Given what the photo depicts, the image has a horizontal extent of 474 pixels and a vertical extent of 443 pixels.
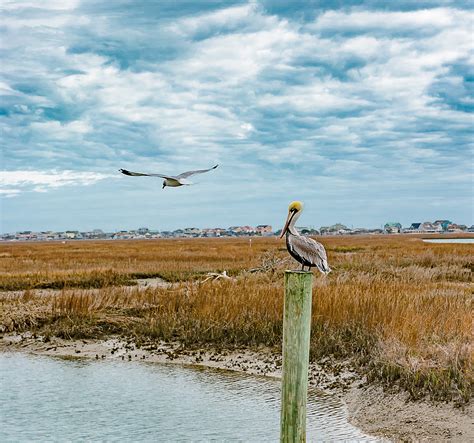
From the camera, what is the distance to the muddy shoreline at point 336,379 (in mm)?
7504

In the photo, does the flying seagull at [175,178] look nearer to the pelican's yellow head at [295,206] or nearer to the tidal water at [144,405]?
the pelican's yellow head at [295,206]

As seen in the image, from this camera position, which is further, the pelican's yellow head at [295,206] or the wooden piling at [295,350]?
the pelican's yellow head at [295,206]

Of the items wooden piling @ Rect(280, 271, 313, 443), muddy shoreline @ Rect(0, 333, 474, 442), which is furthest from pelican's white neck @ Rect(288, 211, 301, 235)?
muddy shoreline @ Rect(0, 333, 474, 442)

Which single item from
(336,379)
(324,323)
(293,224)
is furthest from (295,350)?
(324,323)

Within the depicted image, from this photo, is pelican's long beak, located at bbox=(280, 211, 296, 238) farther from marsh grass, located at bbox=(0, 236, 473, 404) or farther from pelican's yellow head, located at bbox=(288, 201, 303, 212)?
marsh grass, located at bbox=(0, 236, 473, 404)

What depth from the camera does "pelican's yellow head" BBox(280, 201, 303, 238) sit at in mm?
5828

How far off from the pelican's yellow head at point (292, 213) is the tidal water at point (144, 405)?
3106 mm

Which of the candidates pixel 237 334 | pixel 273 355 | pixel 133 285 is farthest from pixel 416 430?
pixel 133 285

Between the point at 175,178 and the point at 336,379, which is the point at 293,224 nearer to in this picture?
the point at 175,178

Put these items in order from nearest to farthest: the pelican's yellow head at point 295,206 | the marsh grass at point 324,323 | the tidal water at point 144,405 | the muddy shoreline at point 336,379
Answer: the pelican's yellow head at point 295,206
the muddy shoreline at point 336,379
the tidal water at point 144,405
the marsh grass at point 324,323

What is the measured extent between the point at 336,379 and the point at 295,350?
4.64 metres

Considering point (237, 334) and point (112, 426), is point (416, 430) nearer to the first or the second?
point (112, 426)

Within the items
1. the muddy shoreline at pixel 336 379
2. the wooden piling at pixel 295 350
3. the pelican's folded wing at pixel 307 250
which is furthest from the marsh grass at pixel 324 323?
the pelican's folded wing at pixel 307 250

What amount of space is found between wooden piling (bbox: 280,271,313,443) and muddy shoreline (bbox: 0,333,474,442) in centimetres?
245
